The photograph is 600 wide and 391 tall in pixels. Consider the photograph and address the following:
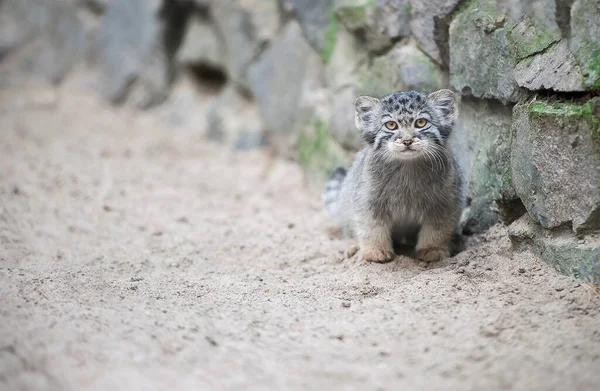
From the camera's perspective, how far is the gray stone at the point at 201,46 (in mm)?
8070

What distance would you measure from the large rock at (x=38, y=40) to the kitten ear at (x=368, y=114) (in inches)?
226

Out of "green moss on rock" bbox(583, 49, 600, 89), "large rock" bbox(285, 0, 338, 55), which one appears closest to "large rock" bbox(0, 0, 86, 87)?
"large rock" bbox(285, 0, 338, 55)

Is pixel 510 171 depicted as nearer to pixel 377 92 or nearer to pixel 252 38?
pixel 377 92

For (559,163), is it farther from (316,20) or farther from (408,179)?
(316,20)

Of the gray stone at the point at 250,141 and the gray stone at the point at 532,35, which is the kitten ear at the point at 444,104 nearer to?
the gray stone at the point at 532,35

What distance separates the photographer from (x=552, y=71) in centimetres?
381

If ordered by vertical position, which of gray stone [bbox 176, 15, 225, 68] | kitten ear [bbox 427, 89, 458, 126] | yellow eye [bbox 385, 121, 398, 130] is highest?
gray stone [bbox 176, 15, 225, 68]

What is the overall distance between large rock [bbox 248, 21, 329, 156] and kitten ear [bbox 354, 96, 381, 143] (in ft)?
5.62

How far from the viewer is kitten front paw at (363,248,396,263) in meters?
4.71

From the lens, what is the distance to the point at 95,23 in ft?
30.0

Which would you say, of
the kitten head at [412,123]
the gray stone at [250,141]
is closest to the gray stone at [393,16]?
the kitten head at [412,123]

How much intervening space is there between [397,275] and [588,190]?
4.48 ft

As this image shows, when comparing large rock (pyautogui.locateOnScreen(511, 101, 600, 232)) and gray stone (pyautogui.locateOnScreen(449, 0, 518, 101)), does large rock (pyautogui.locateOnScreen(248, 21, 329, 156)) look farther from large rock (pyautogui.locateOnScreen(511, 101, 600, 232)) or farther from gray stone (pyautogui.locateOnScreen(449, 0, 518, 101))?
large rock (pyautogui.locateOnScreen(511, 101, 600, 232))

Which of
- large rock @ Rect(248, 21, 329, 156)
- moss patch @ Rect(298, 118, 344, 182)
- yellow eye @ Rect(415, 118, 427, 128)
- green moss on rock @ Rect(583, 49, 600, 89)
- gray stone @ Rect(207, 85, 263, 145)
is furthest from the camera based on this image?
gray stone @ Rect(207, 85, 263, 145)
